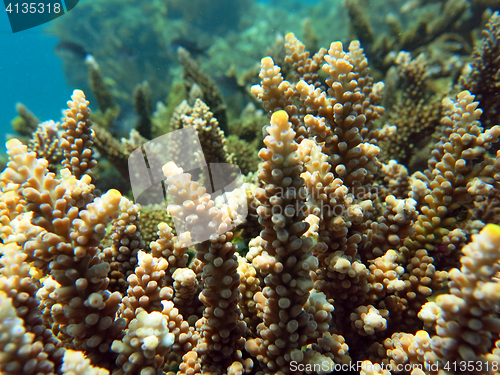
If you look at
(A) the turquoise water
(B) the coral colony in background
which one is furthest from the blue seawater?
(B) the coral colony in background

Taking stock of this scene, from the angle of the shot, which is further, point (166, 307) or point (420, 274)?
point (420, 274)

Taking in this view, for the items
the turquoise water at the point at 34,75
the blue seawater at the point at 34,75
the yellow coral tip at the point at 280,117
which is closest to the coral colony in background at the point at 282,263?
the yellow coral tip at the point at 280,117

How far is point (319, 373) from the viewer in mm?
1271

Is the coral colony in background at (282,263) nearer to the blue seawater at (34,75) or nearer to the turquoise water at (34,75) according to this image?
the turquoise water at (34,75)

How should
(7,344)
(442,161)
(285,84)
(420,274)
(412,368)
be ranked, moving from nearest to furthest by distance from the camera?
(7,344)
(412,368)
(420,274)
(442,161)
(285,84)

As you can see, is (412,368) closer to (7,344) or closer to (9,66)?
(7,344)

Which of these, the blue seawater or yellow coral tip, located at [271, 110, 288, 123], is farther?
the blue seawater

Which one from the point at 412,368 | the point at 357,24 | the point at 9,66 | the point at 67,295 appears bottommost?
the point at 412,368

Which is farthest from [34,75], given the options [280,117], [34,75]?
[280,117]

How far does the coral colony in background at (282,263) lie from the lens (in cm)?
113

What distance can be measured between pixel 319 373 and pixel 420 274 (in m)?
0.99

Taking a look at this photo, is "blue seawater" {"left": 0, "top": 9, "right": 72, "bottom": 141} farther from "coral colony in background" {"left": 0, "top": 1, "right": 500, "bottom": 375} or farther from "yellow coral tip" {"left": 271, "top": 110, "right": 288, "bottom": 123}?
"yellow coral tip" {"left": 271, "top": 110, "right": 288, "bottom": 123}

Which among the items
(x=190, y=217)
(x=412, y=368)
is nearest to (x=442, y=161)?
(x=412, y=368)

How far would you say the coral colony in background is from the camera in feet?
3.71
